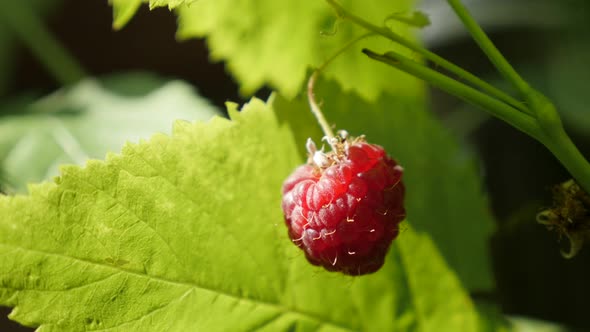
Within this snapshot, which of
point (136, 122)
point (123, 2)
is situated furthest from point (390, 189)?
point (136, 122)

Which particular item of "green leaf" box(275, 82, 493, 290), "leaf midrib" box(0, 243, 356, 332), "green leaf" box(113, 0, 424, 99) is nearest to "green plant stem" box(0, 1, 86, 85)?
"green leaf" box(113, 0, 424, 99)

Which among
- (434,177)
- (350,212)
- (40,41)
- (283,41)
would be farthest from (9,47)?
(350,212)

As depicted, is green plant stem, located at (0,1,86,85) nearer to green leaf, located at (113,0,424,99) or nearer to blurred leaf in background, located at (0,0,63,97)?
blurred leaf in background, located at (0,0,63,97)

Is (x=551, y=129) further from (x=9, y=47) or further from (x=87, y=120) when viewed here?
(x=9, y=47)

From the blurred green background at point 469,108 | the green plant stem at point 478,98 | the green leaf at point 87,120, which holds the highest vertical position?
the green plant stem at point 478,98

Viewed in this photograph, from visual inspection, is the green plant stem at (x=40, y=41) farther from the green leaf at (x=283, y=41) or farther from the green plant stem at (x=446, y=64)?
the green plant stem at (x=446, y=64)

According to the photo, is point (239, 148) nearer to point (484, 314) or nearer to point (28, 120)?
point (484, 314)

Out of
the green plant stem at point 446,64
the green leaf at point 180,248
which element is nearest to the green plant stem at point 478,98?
the green plant stem at point 446,64
